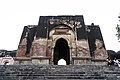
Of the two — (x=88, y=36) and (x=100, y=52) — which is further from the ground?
(x=88, y=36)

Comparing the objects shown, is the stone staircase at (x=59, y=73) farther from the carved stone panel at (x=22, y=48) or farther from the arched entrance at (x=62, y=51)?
the arched entrance at (x=62, y=51)

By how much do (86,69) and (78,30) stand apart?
28.3 ft

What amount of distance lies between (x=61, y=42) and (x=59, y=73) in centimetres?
1004

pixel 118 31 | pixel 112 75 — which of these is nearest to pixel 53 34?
pixel 118 31

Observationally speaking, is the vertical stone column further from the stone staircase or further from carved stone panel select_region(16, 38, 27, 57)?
the stone staircase

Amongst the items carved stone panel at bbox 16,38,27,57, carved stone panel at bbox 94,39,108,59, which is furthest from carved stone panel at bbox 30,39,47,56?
carved stone panel at bbox 94,39,108,59

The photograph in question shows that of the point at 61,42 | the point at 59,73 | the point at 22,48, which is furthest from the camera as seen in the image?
the point at 61,42

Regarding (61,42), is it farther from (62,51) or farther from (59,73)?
(59,73)

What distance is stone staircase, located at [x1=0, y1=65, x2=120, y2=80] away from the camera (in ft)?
29.0

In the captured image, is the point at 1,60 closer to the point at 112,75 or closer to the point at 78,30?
the point at 78,30

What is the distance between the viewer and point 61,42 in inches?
754

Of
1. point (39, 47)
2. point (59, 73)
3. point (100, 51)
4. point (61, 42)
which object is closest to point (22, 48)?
point (39, 47)

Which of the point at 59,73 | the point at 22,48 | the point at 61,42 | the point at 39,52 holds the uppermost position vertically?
the point at 61,42

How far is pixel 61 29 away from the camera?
1795 cm
